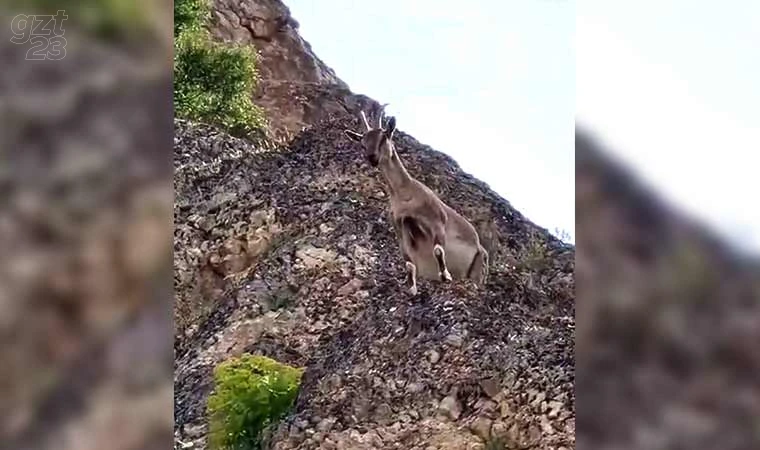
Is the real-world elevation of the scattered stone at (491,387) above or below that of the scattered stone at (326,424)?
above

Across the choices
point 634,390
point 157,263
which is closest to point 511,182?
point 634,390

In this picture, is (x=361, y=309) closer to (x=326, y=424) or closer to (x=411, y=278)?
(x=411, y=278)

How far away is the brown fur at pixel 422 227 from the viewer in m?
2.26

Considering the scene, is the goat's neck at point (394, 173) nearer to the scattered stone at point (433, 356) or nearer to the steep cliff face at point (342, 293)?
the steep cliff face at point (342, 293)

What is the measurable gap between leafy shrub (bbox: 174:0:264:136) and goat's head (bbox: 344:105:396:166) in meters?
→ 0.24

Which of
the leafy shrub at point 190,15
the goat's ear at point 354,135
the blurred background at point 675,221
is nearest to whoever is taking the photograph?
the blurred background at point 675,221

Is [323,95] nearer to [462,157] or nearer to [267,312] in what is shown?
[462,157]

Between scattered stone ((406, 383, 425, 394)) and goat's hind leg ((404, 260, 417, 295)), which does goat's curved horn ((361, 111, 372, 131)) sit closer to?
goat's hind leg ((404, 260, 417, 295))

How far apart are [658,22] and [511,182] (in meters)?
0.49

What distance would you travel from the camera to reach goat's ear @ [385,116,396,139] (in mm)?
2242

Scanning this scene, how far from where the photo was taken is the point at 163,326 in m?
2.04

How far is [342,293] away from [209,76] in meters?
0.58

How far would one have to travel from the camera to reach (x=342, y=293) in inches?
91.0

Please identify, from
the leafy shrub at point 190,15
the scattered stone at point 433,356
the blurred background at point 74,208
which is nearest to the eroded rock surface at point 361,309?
the scattered stone at point 433,356
